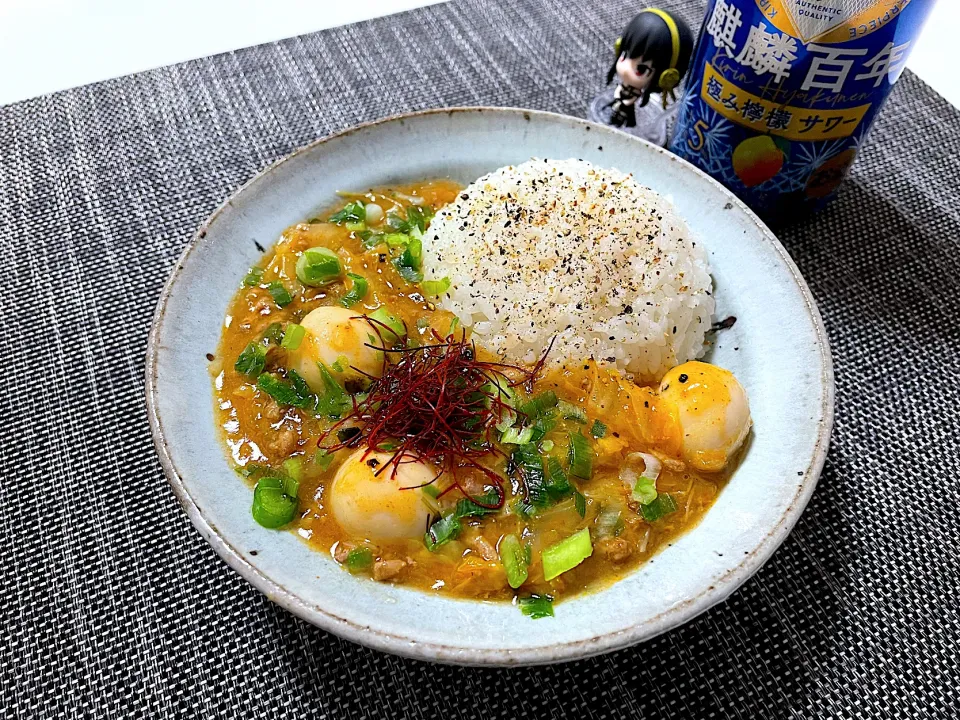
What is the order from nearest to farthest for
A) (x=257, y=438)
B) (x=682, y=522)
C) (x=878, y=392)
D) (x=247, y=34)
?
1. (x=682, y=522)
2. (x=257, y=438)
3. (x=878, y=392)
4. (x=247, y=34)

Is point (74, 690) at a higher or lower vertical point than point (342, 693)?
lower

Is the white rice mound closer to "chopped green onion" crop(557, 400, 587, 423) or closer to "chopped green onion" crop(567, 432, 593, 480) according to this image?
"chopped green onion" crop(557, 400, 587, 423)

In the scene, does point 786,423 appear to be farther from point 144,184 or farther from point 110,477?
point 144,184

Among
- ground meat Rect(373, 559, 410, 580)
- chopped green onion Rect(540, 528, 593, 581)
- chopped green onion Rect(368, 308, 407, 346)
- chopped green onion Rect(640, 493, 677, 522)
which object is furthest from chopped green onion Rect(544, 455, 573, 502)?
chopped green onion Rect(368, 308, 407, 346)

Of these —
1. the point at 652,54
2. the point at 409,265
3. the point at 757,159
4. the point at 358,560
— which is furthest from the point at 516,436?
the point at 652,54

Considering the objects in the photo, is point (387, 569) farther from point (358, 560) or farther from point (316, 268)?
point (316, 268)

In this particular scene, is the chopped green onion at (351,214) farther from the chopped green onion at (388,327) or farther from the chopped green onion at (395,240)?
the chopped green onion at (388,327)

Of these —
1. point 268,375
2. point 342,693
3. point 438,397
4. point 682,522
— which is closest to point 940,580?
point 682,522
